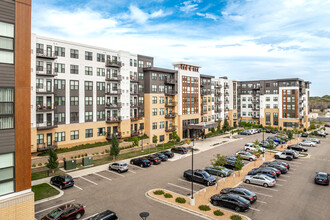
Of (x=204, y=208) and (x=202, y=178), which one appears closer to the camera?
(x=204, y=208)

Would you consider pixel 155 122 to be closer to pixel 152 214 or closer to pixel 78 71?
pixel 78 71

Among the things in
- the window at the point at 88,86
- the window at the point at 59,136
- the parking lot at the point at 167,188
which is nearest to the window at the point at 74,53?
the window at the point at 88,86

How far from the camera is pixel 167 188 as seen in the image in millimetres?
27625

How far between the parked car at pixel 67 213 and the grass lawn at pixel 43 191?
6951mm

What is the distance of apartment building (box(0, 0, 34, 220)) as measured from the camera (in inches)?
547

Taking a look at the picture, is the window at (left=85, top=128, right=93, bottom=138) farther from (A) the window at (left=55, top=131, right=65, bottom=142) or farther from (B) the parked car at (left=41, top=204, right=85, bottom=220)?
(B) the parked car at (left=41, top=204, right=85, bottom=220)

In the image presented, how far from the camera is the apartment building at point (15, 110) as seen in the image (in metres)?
13.9

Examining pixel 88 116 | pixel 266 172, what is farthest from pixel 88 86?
pixel 266 172

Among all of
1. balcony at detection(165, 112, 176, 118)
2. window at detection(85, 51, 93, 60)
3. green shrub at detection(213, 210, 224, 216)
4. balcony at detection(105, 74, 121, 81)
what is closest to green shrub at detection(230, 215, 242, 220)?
green shrub at detection(213, 210, 224, 216)

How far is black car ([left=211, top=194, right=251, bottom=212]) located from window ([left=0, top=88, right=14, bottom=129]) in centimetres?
1895

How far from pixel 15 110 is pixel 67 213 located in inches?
400

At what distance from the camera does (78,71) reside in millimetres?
42469

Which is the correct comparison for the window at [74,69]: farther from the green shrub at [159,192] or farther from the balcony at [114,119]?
the green shrub at [159,192]

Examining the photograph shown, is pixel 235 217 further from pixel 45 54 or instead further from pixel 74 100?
pixel 45 54
